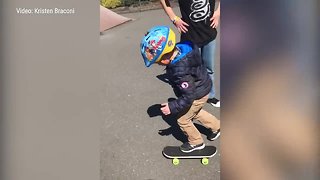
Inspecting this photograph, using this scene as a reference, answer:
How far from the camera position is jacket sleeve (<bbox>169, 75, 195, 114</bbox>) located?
2.35 metres

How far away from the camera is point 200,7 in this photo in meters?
2.34

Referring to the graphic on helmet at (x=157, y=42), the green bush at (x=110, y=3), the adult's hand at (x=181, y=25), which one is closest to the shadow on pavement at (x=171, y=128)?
the graphic on helmet at (x=157, y=42)

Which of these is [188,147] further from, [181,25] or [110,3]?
[110,3]

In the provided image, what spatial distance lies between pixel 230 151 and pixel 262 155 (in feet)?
0.51

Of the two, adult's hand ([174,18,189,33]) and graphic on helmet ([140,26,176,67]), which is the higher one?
adult's hand ([174,18,189,33])

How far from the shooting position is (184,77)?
92.4 inches

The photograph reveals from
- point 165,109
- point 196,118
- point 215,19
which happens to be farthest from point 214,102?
point 215,19

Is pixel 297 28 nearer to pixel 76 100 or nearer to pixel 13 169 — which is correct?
pixel 76 100

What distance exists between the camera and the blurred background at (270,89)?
7.54 feet

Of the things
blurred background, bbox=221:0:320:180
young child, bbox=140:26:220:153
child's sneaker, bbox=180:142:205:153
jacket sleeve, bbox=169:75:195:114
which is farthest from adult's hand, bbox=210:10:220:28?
child's sneaker, bbox=180:142:205:153

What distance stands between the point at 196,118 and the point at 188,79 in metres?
0.20

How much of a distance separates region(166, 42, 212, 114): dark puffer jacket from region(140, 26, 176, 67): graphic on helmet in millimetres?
78

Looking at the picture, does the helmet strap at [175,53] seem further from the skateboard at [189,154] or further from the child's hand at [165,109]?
the skateboard at [189,154]

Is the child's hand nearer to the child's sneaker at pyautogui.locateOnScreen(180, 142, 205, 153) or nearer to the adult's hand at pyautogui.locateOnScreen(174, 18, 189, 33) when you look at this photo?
the child's sneaker at pyautogui.locateOnScreen(180, 142, 205, 153)
